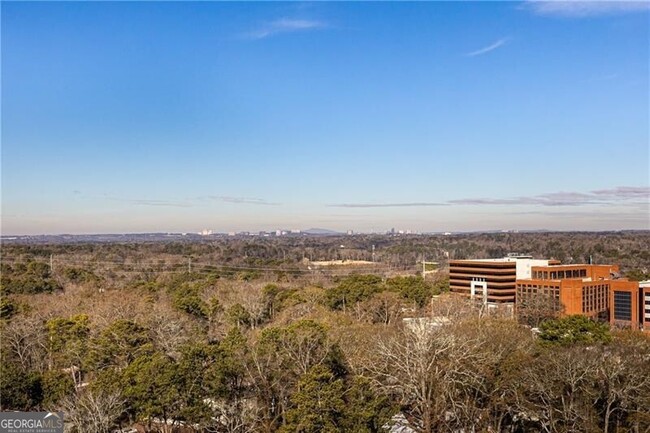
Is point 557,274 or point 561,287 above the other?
point 557,274

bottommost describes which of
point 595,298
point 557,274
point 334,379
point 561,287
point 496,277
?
point 595,298

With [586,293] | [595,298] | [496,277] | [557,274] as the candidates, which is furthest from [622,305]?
[496,277]

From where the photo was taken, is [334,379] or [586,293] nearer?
[334,379]

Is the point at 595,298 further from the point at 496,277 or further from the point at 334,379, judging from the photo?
the point at 334,379

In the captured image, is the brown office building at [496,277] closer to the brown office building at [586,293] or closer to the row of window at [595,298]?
the brown office building at [586,293]

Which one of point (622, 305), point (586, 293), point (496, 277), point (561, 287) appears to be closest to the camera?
point (622, 305)

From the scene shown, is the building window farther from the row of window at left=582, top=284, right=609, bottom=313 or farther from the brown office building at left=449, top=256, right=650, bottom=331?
the row of window at left=582, top=284, right=609, bottom=313

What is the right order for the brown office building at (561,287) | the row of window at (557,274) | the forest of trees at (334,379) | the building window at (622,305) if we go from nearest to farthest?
the forest of trees at (334,379) < the brown office building at (561,287) < the building window at (622,305) < the row of window at (557,274)

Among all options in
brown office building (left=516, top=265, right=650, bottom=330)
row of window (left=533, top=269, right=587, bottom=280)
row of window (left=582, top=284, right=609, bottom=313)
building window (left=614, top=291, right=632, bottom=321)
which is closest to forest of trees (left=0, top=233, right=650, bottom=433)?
brown office building (left=516, top=265, right=650, bottom=330)

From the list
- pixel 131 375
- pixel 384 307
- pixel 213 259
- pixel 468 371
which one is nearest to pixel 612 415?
pixel 468 371

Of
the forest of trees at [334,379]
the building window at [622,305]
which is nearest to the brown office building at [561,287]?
the building window at [622,305]
